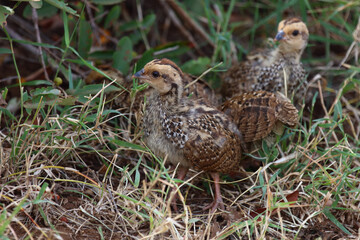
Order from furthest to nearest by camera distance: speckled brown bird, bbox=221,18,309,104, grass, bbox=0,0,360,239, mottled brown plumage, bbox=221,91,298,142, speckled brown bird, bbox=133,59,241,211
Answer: speckled brown bird, bbox=221,18,309,104, mottled brown plumage, bbox=221,91,298,142, speckled brown bird, bbox=133,59,241,211, grass, bbox=0,0,360,239

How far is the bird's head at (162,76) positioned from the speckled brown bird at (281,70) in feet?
3.43

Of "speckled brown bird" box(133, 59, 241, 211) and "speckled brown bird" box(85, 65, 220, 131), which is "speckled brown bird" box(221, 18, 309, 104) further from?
"speckled brown bird" box(133, 59, 241, 211)

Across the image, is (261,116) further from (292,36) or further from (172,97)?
(292,36)

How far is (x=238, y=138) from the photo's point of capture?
3662 mm

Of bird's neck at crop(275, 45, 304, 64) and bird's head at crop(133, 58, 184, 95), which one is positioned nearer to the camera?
bird's head at crop(133, 58, 184, 95)

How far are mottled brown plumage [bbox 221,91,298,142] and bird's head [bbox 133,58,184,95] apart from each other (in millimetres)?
590

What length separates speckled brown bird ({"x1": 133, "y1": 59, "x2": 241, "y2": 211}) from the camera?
339 centimetres

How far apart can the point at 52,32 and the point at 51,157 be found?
2.07 m

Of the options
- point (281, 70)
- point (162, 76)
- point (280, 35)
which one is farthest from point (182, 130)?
point (280, 35)

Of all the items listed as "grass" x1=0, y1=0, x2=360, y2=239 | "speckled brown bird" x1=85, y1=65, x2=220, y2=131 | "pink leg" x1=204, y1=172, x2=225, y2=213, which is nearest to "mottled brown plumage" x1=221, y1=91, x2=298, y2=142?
"grass" x1=0, y1=0, x2=360, y2=239

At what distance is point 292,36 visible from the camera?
4.32m

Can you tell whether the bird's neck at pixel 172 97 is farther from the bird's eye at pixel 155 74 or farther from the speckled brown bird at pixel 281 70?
the speckled brown bird at pixel 281 70

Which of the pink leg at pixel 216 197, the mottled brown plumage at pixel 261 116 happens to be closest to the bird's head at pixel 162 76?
the mottled brown plumage at pixel 261 116

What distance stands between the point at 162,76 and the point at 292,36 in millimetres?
1486
